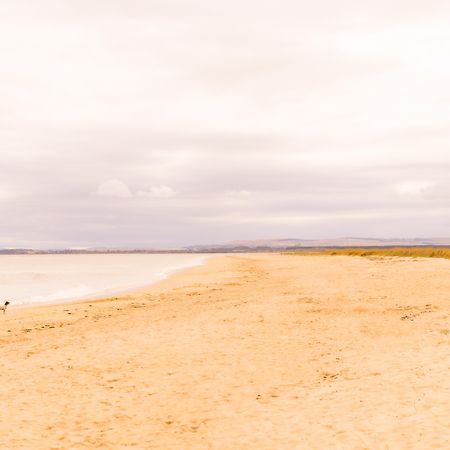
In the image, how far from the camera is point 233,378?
13.3 metres

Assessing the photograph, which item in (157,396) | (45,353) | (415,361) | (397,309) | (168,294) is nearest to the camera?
(157,396)

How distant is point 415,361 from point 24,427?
9483mm

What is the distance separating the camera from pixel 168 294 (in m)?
33.5

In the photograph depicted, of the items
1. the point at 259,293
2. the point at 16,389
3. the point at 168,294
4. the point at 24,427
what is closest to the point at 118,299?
the point at 168,294

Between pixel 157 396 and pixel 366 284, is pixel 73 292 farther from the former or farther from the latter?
pixel 157 396

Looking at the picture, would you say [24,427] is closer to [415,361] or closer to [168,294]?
[415,361]

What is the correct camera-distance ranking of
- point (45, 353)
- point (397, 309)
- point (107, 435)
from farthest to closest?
point (397, 309), point (45, 353), point (107, 435)

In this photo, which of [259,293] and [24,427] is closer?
[24,427]

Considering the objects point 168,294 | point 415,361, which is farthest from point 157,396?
point 168,294

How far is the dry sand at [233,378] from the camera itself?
930 centimetres

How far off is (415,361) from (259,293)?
18233mm

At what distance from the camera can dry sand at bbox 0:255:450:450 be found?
30.5 ft

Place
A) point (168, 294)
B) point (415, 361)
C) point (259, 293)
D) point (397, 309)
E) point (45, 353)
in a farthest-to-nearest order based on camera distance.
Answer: point (168, 294)
point (259, 293)
point (397, 309)
point (45, 353)
point (415, 361)

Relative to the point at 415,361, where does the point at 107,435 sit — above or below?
below
